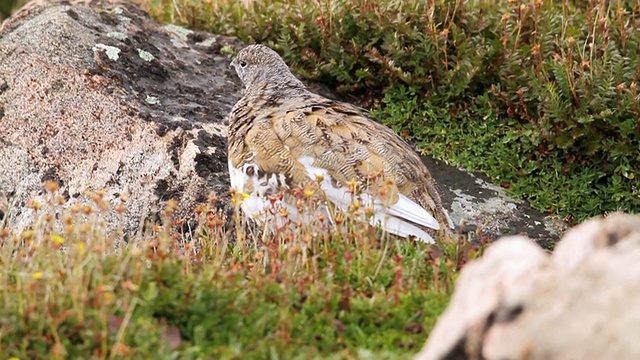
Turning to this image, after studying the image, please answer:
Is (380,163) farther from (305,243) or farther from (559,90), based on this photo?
(559,90)

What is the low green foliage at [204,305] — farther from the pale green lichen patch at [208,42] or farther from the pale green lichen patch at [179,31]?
the pale green lichen patch at [179,31]

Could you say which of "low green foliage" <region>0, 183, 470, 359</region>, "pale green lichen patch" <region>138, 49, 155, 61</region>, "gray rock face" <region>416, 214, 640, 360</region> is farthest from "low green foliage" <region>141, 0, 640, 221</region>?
"gray rock face" <region>416, 214, 640, 360</region>

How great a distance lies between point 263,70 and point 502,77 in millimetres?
2115

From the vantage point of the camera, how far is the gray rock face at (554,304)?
281 centimetres

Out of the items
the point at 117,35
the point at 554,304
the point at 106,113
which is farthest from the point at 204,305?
the point at 117,35

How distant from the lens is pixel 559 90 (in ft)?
24.6

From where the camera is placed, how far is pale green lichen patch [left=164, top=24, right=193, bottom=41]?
8.93m

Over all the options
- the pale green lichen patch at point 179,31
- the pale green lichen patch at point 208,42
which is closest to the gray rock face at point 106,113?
the pale green lichen patch at point 208,42

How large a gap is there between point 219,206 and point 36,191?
5.10 feet

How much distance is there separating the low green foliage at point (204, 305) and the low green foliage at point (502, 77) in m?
3.04

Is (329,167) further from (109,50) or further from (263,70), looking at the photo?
(109,50)

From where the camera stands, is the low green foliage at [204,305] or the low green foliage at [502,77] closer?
the low green foliage at [204,305]

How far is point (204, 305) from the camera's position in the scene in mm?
3963

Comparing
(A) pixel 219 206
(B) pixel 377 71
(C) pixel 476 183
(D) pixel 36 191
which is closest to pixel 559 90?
(C) pixel 476 183
